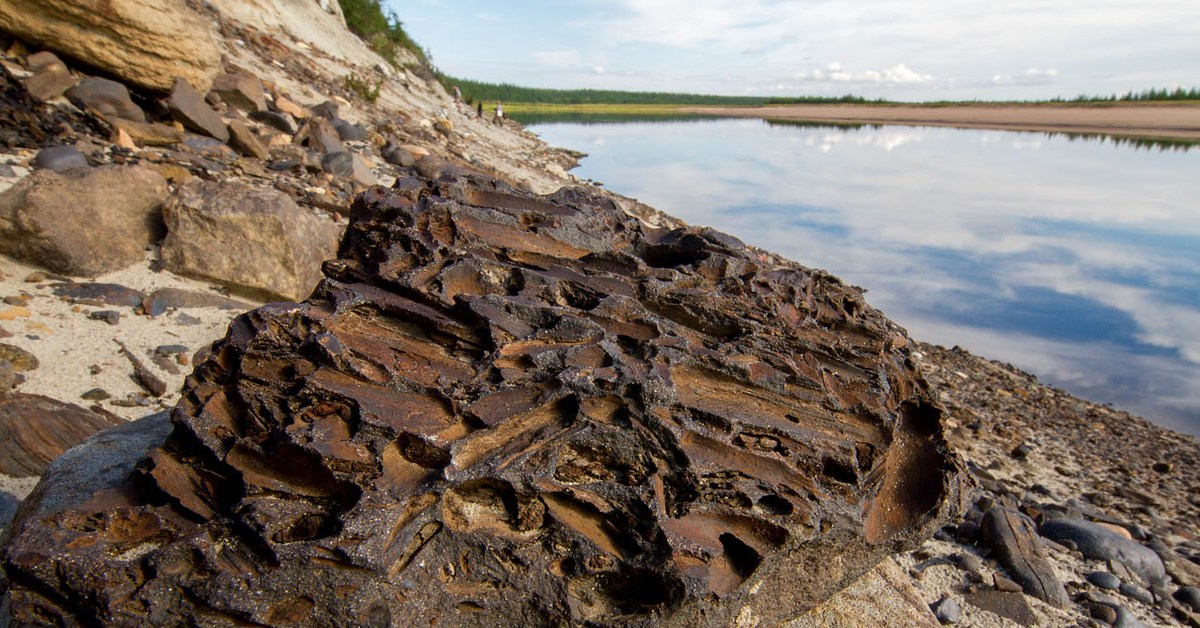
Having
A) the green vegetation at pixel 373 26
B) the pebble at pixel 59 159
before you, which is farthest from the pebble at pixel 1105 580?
the green vegetation at pixel 373 26

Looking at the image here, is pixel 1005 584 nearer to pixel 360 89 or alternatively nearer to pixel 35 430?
pixel 35 430

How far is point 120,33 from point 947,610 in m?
8.98

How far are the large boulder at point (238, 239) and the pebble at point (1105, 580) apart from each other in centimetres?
605

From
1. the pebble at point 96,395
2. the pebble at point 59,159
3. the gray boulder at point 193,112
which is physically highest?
the gray boulder at point 193,112

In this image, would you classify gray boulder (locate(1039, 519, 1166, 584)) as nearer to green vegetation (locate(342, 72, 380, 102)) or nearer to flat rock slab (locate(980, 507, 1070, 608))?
flat rock slab (locate(980, 507, 1070, 608))

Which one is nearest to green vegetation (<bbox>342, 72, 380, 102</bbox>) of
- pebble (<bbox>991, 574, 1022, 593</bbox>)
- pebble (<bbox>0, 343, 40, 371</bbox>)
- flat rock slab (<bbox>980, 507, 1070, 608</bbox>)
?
pebble (<bbox>0, 343, 40, 371</bbox>)

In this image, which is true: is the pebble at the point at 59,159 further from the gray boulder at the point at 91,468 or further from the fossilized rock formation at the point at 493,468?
the fossilized rock formation at the point at 493,468

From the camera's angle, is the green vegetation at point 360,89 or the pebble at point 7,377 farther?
the green vegetation at point 360,89

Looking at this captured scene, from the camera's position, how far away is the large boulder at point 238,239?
5488mm

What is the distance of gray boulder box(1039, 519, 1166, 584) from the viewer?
4.86 meters

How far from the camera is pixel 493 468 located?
2494 millimetres

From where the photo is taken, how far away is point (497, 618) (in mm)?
2471

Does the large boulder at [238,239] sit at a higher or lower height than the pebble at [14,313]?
higher

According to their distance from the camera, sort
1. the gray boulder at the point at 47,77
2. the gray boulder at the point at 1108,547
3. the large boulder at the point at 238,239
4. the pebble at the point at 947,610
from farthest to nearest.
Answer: the gray boulder at the point at 47,77 < the large boulder at the point at 238,239 < the gray boulder at the point at 1108,547 < the pebble at the point at 947,610
